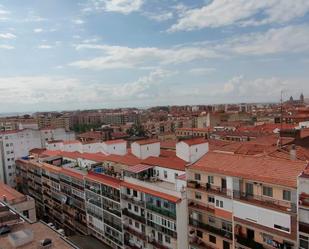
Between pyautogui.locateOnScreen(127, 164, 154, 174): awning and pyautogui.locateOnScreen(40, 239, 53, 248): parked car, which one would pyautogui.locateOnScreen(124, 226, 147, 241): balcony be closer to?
pyautogui.locateOnScreen(127, 164, 154, 174): awning

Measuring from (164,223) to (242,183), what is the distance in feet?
29.4

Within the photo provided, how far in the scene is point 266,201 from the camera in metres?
23.4

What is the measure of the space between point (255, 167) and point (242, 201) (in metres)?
2.91

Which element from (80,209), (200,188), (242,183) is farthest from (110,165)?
(242,183)

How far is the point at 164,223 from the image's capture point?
2981 centimetres

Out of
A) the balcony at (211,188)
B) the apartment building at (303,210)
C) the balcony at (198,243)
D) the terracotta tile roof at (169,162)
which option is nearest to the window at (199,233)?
the balcony at (198,243)

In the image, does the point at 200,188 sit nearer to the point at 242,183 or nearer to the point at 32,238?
the point at 242,183

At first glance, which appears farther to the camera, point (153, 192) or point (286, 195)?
point (153, 192)

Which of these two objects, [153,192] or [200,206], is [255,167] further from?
[153,192]

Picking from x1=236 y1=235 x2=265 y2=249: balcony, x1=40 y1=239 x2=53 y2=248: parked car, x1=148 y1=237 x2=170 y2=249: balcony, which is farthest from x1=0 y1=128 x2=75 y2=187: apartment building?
x1=236 y1=235 x2=265 y2=249: balcony

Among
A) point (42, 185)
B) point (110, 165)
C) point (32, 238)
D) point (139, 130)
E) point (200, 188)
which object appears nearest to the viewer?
point (32, 238)

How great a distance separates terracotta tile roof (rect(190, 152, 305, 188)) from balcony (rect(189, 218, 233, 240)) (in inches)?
189

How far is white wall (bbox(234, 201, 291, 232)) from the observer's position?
71.8ft

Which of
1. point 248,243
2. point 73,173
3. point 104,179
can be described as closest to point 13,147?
point 73,173
